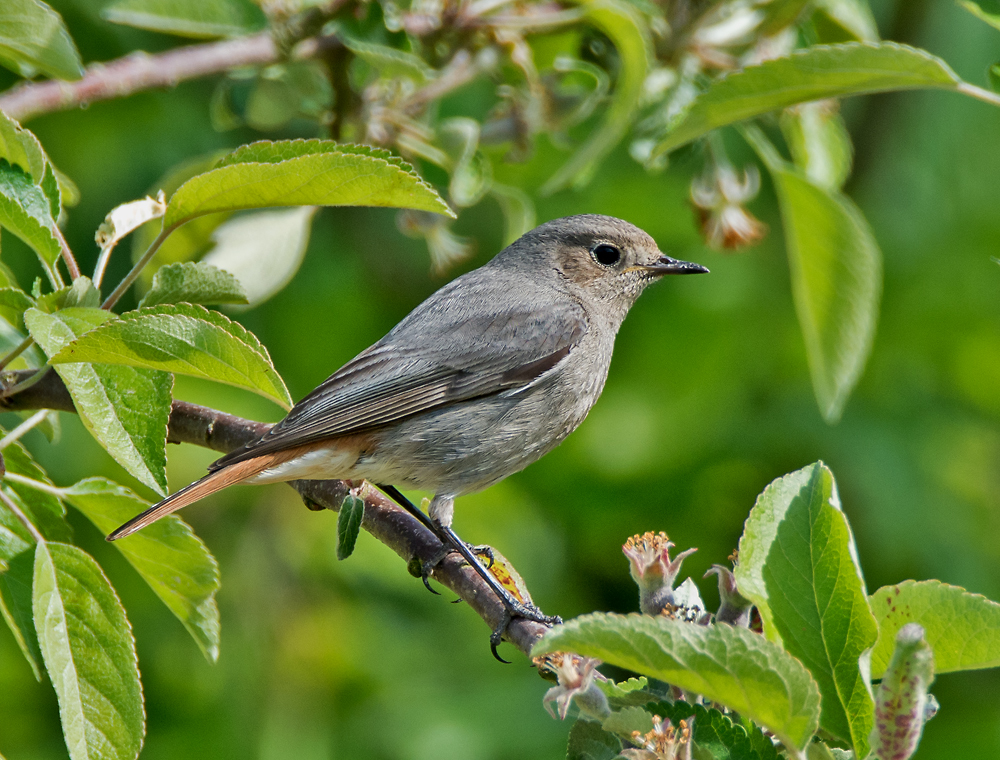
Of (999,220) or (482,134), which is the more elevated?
(482,134)

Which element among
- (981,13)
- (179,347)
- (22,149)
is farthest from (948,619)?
(22,149)

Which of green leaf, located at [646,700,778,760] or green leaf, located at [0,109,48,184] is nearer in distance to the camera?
green leaf, located at [646,700,778,760]

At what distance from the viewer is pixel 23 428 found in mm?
2357

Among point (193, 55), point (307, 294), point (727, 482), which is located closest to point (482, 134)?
point (193, 55)

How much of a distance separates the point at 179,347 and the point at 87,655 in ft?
2.61

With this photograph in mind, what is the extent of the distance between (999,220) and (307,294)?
3522 millimetres

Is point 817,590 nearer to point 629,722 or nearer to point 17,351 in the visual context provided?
point 629,722

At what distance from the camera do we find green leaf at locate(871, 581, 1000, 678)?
5.45 feet

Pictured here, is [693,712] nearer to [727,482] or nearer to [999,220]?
[727,482]

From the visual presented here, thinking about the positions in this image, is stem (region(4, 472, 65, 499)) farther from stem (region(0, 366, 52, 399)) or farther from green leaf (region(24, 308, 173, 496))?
green leaf (region(24, 308, 173, 496))

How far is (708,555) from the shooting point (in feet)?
16.0

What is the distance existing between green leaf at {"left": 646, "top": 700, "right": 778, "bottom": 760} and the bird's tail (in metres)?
1.38

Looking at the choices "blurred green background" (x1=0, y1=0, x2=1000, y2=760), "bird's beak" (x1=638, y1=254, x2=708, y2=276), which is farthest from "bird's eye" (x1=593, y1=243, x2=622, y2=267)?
"blurred green background" (x1=0, y1=0, x2=1000, y2=760)

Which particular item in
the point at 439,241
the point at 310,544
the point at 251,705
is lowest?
the point at 251,705
